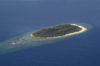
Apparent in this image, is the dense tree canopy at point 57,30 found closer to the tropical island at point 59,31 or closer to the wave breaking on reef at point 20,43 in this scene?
the tropical island at point 59,31

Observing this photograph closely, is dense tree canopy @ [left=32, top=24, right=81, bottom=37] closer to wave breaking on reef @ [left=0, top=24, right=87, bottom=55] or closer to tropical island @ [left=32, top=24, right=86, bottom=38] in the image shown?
tropical island @ [left=32, top=24, right=86, bottom=38]

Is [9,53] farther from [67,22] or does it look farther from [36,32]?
[67,22]

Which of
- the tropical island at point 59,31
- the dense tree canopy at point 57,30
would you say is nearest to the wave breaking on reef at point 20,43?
the tropical island at point 59,31

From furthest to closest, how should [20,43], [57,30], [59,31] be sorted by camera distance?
[57,30] < [59,31] < [20,43]

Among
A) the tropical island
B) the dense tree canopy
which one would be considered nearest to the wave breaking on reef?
the tropical island

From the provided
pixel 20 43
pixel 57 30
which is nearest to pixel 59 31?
pixel 57 30

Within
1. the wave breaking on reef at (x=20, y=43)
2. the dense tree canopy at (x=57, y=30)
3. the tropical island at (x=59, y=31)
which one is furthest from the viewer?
the dense tree canopy at (x=57, y=30)

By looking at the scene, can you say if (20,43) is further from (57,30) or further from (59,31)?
(59,31)

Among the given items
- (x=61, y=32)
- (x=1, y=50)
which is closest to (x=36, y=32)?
(x=61, y=32)
